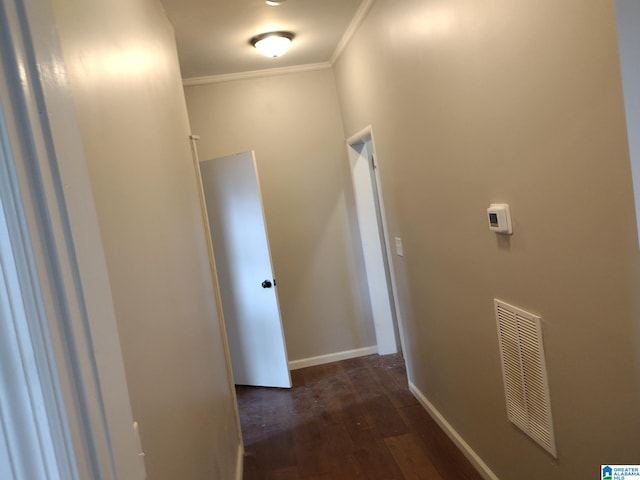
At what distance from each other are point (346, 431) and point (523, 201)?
6.74 feet

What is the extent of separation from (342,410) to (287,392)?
2.03ft

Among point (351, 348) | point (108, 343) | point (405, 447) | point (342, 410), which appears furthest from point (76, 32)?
point (351, 348)

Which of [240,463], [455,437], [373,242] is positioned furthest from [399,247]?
[240,463]

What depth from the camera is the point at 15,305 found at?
49 centimetres

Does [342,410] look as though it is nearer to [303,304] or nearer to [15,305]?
[303,304]

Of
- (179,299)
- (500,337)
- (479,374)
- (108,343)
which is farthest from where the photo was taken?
(479,374)

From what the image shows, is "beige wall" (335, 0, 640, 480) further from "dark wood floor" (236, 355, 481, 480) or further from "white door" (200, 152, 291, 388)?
"white door" (200, 152, 291, 388)

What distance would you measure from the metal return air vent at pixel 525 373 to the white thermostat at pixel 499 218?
0.30 metres

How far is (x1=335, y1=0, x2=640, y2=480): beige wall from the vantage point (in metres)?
1.24

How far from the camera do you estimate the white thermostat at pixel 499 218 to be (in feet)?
5.60

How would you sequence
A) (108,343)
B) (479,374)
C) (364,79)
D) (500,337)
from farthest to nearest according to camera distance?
1. (364,79)
2. (479,374)
3. (500,337)
4. (108,343)

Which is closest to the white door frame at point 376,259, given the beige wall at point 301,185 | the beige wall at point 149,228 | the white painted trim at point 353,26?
the beige wall at point 301,185

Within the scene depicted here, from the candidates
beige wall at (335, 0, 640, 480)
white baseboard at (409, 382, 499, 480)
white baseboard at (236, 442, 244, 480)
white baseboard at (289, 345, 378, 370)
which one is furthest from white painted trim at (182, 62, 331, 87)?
Answer: white baseboard at (236, 442, 244, 480)

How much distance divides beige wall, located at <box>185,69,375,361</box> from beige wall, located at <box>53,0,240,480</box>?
173cm
